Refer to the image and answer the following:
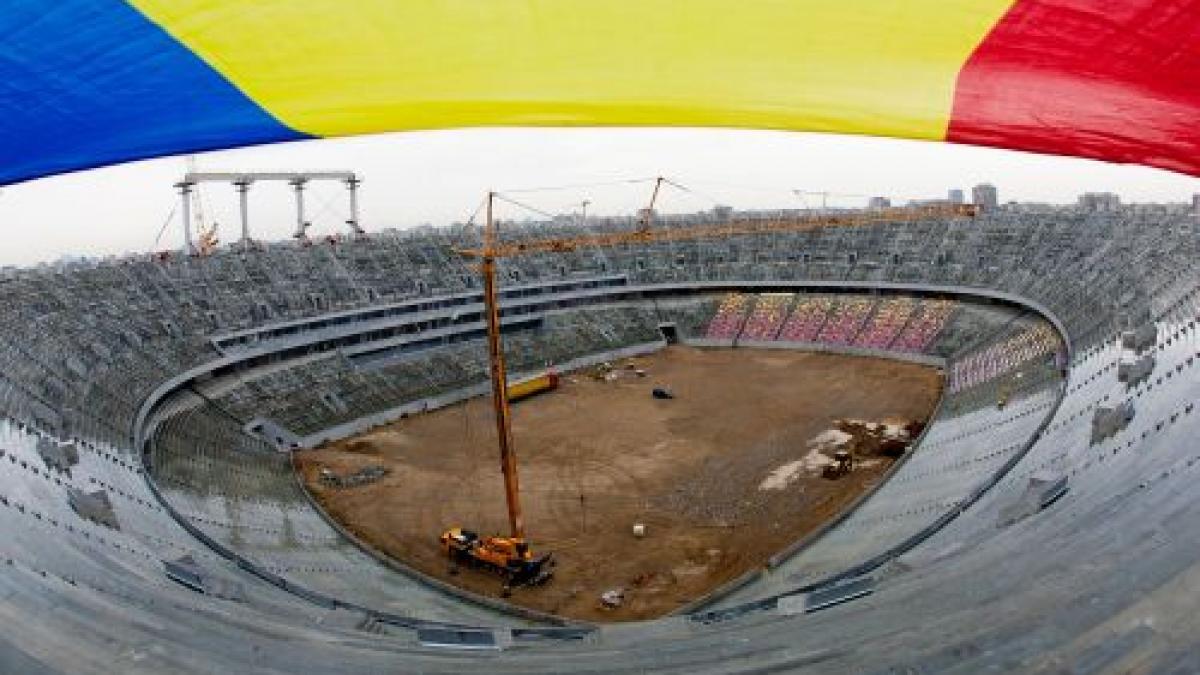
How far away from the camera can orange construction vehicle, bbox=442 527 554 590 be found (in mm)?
27266

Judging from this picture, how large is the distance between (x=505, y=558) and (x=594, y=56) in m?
23.6

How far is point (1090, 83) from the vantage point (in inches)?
209

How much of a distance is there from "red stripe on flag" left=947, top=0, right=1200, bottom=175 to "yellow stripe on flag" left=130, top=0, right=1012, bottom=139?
0.59 feet

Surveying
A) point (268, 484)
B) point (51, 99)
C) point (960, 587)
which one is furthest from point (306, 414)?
point (51, 99)

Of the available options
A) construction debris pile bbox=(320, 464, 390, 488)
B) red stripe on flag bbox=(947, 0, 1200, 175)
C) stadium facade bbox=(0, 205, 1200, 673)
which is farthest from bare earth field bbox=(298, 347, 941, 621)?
red stripe on flag bbox=(947, 0, 1200, 175)

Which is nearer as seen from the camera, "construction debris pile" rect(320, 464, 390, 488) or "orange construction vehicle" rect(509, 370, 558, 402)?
"construction debris pile" rect(320, 464, 390, 488)

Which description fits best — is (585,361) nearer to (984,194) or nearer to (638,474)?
(638,474)

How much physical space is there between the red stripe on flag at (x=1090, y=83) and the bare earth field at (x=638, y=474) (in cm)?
2025

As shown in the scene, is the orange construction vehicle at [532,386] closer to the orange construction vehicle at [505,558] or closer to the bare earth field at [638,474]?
the bare earth field at [638,474]

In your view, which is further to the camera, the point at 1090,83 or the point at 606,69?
the point at 606,69

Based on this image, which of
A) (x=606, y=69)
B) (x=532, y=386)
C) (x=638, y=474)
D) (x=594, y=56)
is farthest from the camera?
(x=532, y=386)

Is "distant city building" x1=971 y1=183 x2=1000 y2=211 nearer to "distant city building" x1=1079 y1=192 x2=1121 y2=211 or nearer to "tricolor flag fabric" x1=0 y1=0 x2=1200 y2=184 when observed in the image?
"distant city building" x1=1079 y1=192 x2=1121 y2=211

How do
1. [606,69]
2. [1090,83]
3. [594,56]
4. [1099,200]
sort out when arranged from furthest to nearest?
[1099,200]
[606,69]
[594,56]
[1090,83]

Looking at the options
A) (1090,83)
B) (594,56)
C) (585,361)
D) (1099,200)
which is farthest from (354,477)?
(1099,200)
